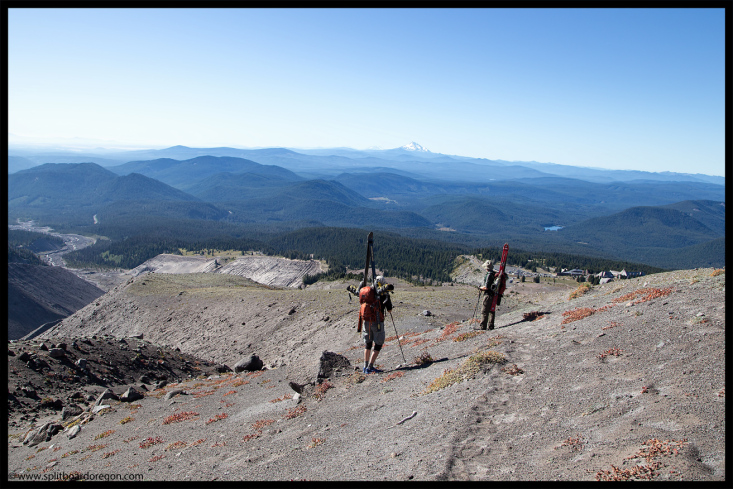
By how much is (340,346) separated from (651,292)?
16.4 metres

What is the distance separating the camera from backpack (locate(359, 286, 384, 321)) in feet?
43.9

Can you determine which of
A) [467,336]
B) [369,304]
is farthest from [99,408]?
[467,336]

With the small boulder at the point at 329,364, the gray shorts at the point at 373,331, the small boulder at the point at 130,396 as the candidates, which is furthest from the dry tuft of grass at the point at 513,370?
the small boulder at the point at 130,396

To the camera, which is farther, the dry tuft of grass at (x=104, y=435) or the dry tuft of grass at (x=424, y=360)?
the dry tuft of grass at (x=424, y=360)

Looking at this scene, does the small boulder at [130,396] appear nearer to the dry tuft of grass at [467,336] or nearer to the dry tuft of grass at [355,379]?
the dry tuft of grass at [355,379]

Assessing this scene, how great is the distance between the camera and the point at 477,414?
29.0 ft

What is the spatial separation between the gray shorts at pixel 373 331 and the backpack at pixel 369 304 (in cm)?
19

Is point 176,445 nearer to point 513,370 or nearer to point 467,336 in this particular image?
point 513,370

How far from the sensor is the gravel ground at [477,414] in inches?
268

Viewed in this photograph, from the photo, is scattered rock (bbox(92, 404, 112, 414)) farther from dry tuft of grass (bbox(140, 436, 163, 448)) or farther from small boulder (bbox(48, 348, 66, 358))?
small boulder (bbox(48, 348, 66, 358))

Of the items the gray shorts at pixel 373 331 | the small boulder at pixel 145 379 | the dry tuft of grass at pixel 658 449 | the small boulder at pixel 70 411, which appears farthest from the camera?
the small boulder at pixel 145 379

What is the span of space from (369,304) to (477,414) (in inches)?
212
